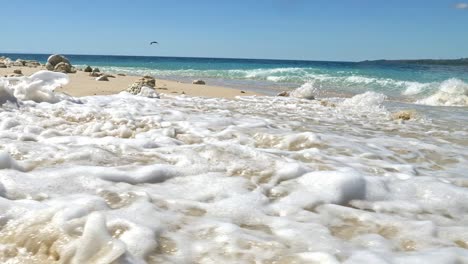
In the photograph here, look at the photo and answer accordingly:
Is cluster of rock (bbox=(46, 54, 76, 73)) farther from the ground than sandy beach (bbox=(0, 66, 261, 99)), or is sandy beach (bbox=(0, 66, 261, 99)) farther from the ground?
cluster of rock (bbox=(46, 54, 76, 73))

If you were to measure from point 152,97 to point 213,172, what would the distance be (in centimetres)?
479

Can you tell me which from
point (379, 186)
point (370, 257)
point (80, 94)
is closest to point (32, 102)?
point (80, 94)

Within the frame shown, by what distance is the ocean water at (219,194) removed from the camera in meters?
1.77

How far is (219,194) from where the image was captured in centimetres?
244

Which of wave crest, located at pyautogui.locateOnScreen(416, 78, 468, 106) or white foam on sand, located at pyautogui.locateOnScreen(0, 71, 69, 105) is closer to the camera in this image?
white foam on sand, located at pyautogui.locateOnScreen(0, 71, 69, 105)

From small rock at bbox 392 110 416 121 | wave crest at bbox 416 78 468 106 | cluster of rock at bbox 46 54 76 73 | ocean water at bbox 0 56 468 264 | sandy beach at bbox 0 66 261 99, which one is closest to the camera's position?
ocean water at bbox 0 56 468 264

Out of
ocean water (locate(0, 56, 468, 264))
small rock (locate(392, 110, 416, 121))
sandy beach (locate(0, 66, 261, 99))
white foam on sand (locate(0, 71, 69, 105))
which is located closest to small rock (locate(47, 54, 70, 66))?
sandy beach (locate(0, 66, 261, 99))

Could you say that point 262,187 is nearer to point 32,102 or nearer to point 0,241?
point 0,241

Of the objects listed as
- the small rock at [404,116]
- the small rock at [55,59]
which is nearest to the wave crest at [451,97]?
the small rock at [404,116]

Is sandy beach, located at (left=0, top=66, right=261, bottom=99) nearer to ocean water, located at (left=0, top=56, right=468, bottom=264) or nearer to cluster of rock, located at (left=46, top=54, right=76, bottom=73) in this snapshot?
cluster of rock, located at (left=46, top=54, right=76, bottom=73)

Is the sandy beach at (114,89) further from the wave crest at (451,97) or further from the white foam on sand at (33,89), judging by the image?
the wave crest at (451,97)

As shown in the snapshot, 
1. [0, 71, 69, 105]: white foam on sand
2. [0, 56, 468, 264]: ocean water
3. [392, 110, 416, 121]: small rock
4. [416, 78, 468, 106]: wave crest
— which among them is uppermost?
[0, 71, 69, 105]: white foam on sand

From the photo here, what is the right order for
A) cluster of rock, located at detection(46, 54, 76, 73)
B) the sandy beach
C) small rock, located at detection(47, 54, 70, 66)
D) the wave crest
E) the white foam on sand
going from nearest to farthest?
the white foam on sand → the sandy beach → the wave crest → cluster of rock, located at detection(46, 54, 76, 73) → small rock, located at detection(47, 54, 70, 66)

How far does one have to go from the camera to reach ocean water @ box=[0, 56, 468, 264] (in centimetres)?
177
